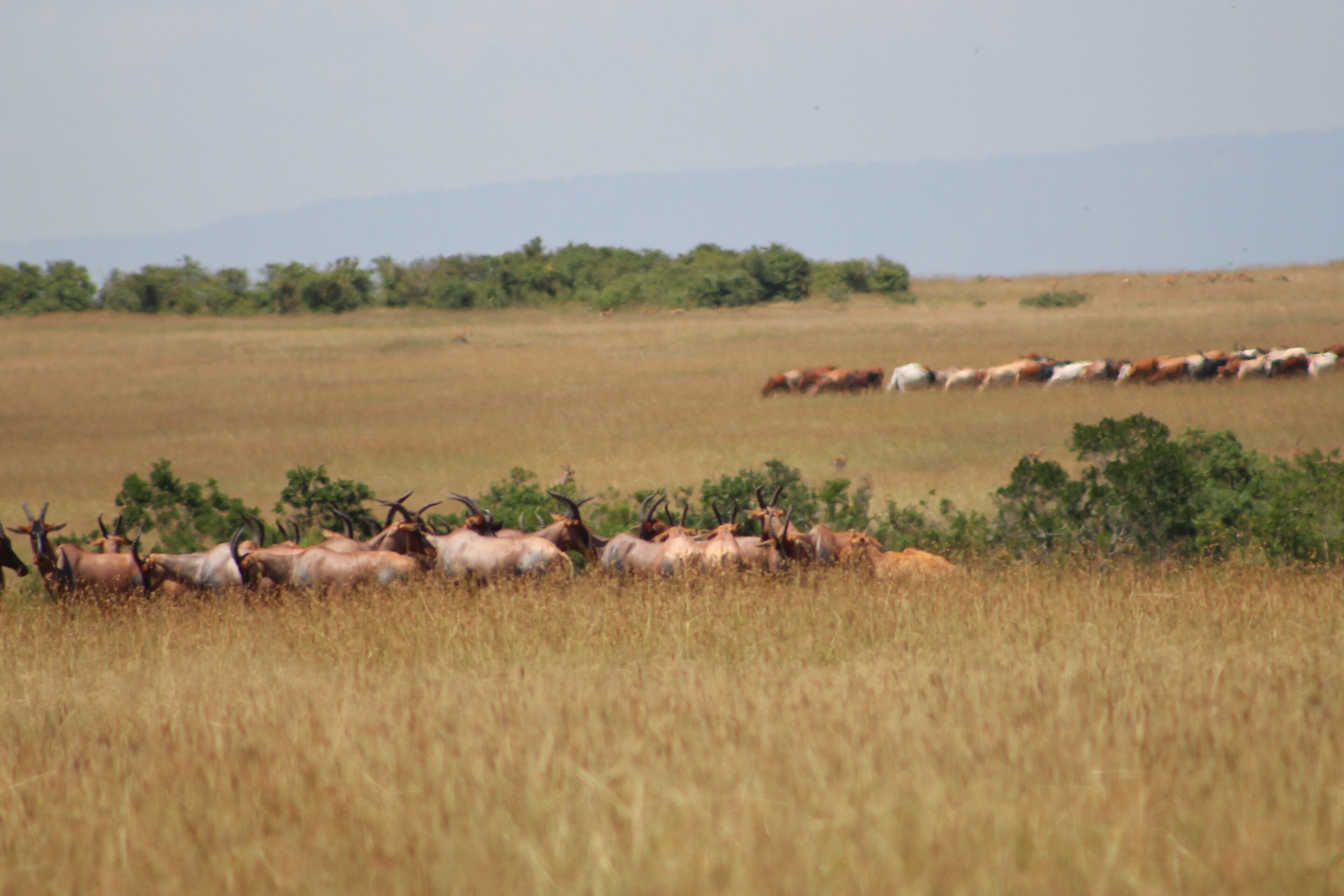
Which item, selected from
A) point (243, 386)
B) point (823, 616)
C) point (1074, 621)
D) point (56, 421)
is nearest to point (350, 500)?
point (823, 616)

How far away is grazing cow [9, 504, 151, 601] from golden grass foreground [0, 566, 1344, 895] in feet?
9.67

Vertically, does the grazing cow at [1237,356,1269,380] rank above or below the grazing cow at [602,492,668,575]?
above

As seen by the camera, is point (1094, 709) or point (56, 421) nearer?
point (1094, 709)

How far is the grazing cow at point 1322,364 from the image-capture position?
29609 millimetres

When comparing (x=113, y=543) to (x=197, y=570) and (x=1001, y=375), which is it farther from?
(x=1001, y=375)

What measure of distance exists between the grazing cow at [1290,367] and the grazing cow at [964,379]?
682 centimetres

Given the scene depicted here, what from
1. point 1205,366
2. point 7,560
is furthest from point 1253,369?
point 7,560

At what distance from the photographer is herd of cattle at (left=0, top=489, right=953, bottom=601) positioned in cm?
1066

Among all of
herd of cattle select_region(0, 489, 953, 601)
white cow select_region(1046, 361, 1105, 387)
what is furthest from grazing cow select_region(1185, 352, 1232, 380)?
herd of cattle select_region(0, 489, 953, 601)

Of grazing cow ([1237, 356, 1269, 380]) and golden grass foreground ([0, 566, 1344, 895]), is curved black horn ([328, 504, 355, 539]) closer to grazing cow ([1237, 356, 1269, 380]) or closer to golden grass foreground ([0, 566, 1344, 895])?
golden grass foreground ([0, 566, 1344, 895])

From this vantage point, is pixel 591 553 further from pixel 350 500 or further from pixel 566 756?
pixel 566 756

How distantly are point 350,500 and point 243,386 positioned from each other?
21.6 m

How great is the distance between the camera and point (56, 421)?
2930cm

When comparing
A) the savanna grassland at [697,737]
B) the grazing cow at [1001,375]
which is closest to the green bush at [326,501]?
the savanna grassland at [697,737]
